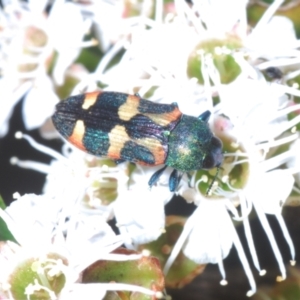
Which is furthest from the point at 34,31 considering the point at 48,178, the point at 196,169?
the point at 196,169

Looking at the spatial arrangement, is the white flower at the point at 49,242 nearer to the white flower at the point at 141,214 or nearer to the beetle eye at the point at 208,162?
the white flower at the point at 141,214

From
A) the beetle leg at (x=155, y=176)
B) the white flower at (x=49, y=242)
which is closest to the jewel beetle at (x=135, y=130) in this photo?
the beetle leg at (x=155, y=176)

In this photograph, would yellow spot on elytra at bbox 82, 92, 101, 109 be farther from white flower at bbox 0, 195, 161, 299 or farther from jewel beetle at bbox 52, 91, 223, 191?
white flower at bbox 0, 195, 161, 299

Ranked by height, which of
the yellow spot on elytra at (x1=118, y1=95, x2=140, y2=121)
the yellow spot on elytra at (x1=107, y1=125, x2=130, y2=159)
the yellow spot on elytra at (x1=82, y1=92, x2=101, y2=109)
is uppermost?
the yellow spot on elytra at (x1=82, y1=92, x2=101, y2=109)

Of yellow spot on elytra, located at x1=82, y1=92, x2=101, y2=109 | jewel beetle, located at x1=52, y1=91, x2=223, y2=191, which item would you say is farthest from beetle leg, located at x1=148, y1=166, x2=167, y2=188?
yellow spot on elytra, located at x1=82, y1=92, x2=101, y2=109

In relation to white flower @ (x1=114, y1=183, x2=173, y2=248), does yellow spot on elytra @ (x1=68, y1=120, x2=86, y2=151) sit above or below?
above

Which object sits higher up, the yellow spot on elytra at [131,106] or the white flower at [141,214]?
the yellow spot on elytra at [131,106]

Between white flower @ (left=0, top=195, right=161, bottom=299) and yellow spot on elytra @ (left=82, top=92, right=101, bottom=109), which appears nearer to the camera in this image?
white flower @ (left=0, top=195, right=161, bottom=299)
